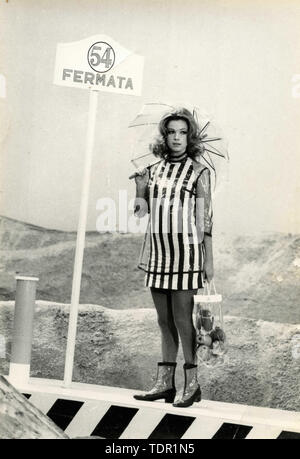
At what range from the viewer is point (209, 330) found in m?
3.94

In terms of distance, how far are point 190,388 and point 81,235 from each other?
3.25ft

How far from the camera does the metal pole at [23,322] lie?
12.9 ft

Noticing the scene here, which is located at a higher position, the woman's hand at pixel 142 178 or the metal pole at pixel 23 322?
the woman's hand at pixel 142 178

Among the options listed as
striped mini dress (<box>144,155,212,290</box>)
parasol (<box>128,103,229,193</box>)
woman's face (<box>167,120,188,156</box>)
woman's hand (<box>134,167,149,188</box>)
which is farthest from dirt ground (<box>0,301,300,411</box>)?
woman's face (<box>167,120,188,156</box>)

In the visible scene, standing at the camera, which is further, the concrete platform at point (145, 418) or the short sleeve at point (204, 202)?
the short sleeve at point (204, 202)

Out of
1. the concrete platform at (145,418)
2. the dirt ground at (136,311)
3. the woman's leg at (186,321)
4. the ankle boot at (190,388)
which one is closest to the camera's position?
the concrete platform at (145,418)

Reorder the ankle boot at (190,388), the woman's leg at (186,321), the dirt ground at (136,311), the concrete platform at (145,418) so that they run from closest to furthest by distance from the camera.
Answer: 1. the concrete platform at (145,418)
2. the ankle boot at (190,388)
3. the woman's leg at (186,321)
4. the dirt ground at (136,311)

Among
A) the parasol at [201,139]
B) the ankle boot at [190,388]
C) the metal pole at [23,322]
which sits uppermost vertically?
the parasol at [201,139]

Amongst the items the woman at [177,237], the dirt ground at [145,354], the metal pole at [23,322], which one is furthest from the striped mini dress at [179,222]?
the metal pole at [23,322]

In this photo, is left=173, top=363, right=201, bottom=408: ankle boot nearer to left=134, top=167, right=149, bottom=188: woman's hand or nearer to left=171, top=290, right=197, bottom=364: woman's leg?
left=171, top=290, right=197, bottom=364: woman's leg

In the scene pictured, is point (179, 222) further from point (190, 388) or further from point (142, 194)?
point (190, 388)

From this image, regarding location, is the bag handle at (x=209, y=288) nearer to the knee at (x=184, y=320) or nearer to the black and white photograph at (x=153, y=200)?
the black and white photograph at (x=153, y=200)

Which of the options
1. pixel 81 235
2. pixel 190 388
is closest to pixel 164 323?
pixel 190 388

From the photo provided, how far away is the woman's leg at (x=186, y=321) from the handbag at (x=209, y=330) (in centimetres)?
3
